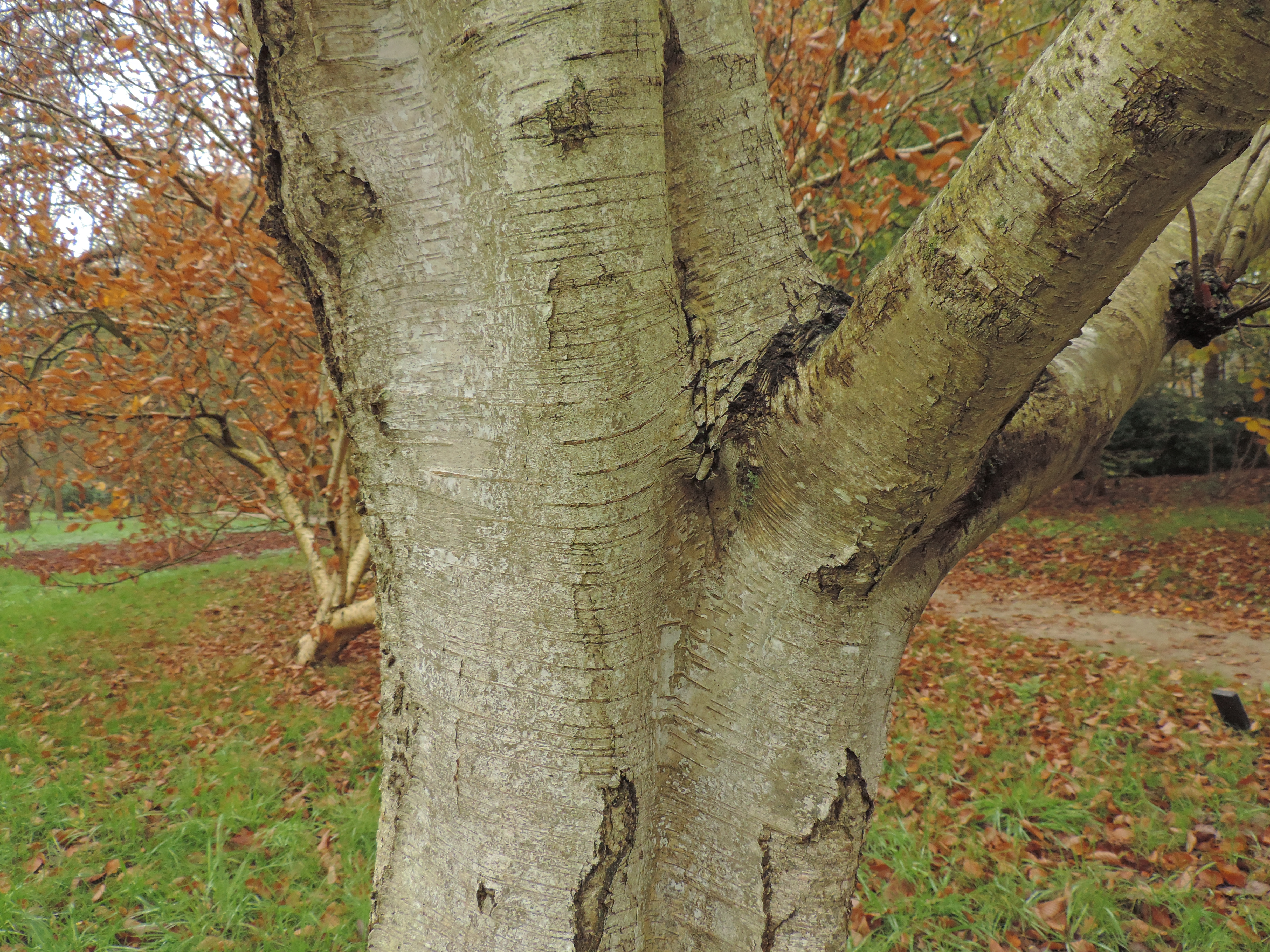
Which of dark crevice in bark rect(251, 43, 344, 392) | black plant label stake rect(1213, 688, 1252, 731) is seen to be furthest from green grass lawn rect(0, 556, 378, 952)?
black plant label stake rect(1213, 688, 1252, 731)

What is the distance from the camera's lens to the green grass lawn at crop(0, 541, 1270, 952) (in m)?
2.83

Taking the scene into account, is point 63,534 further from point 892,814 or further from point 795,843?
point 795,843

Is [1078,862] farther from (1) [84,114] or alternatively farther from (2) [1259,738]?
(1) [84,114]

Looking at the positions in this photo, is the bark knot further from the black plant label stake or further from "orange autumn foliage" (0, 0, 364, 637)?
the black plant label stake

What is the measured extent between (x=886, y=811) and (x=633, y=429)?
3.46 meters

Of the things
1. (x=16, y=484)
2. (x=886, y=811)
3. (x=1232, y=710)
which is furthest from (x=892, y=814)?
(x=16, y=484)

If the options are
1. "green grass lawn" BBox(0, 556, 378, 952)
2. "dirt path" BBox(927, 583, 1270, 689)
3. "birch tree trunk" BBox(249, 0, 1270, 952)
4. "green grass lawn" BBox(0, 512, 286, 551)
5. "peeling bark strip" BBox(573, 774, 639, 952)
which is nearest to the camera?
"birch tree trunk" BBox(249, 0, 1270, 952)

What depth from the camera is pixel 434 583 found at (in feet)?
3.61

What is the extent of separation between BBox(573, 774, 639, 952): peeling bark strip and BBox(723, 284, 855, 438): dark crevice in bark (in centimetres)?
61

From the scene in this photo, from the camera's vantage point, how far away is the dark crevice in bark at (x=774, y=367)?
108 centimetres

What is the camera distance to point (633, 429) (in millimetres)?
1021

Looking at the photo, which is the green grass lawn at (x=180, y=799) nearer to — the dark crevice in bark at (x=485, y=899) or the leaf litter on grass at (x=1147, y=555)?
the dark crevice in bark at (x=485, y=899)

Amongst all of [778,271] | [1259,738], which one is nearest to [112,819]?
[778,271]

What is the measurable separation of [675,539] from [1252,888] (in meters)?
3.49
